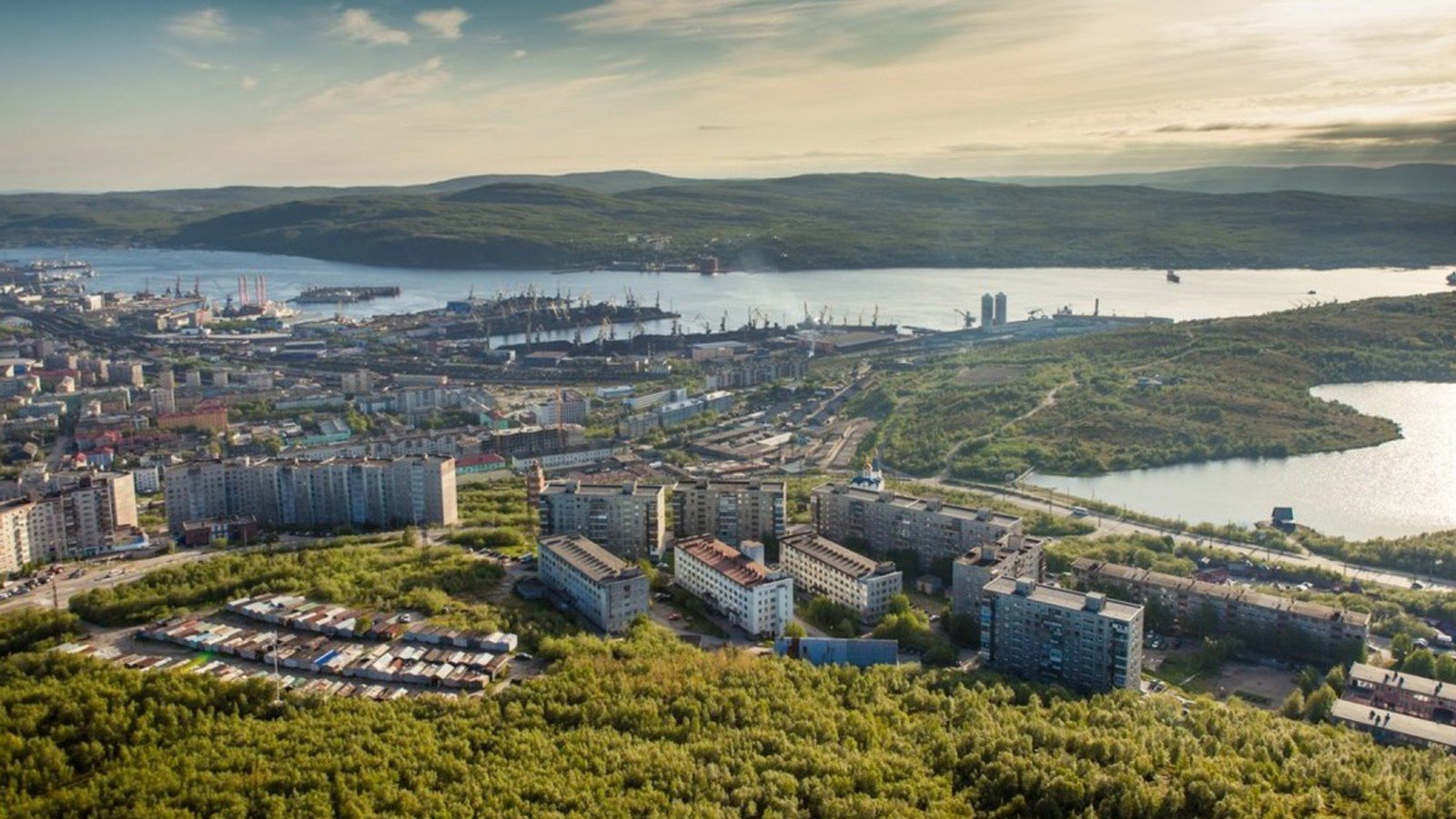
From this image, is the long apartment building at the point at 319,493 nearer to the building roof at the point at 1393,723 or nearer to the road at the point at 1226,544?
the road at the point at 1226,544

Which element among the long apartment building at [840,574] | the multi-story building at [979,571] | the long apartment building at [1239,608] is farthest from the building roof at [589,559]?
the long apartment building at [1239,608]

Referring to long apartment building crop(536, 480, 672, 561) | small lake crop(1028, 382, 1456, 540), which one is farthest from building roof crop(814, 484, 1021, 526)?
small lake crop(1028, 382, 1456, 540)

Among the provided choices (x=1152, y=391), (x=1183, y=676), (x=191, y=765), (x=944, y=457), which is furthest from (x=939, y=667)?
(x=1152, y=391)

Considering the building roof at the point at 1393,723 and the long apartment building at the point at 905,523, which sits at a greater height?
the long apartment building at the point at 905,523

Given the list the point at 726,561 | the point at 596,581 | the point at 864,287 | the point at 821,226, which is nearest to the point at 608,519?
the point at 726,561

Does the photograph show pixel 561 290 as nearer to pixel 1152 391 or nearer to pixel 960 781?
pixel 1152 391

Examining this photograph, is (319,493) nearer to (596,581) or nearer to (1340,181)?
(596,581)
